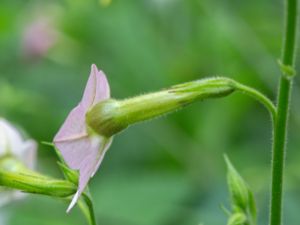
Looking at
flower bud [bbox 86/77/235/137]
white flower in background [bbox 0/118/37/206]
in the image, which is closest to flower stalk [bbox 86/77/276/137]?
flower bud [bbox 86/77/235/137]

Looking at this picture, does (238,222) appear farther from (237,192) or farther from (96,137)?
(96,137)

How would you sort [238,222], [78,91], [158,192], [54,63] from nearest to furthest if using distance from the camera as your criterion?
1. [238,222]
2. [158,192]
3. [78,91]
4. [54,63]

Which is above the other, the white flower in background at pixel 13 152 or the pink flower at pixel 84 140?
the pink flower at pixel 84 140

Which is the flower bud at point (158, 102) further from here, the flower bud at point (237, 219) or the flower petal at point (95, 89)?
the flower bud at point (237, 219)

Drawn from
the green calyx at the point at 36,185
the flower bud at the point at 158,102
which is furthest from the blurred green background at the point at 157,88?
the flower bud at the point at 158,102

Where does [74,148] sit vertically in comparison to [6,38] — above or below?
above

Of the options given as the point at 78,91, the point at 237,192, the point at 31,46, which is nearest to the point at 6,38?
the point at 31,46
